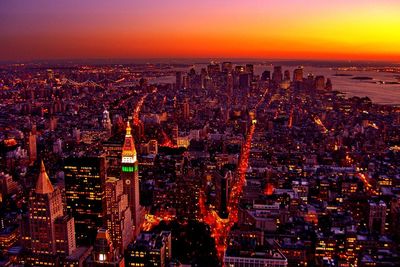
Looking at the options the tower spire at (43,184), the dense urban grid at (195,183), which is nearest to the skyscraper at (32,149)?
the dense urban grid at (195,183)

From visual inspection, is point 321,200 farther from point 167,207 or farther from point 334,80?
point 334,80

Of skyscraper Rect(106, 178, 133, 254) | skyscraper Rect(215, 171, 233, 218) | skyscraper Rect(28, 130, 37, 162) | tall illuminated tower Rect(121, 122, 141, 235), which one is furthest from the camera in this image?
skyscraper Rect(28, 130, 37, 162)

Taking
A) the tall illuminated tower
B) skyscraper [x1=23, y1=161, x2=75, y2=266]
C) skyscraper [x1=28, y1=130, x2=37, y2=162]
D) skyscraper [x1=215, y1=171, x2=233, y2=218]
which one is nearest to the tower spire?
skyscraper [x1=23, y1=161, x2=75, y2=266]

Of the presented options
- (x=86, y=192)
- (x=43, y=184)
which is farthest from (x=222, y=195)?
(x=43, y=184)

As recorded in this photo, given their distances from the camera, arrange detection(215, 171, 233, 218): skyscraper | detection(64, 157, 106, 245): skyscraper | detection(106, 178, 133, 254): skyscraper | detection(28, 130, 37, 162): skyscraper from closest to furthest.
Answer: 1. detection(106, 178, 133, 254): skyscraper
2. detection(64, 157, 106, 245): skyscraper
3. detection(215, 171, 233, 218): skyscraper
4. detection(28, 130, 37, 162): skyscraper

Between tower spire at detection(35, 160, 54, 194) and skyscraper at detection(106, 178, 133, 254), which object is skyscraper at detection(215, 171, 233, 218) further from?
tower spire at detection(35, 160, 54, 194)

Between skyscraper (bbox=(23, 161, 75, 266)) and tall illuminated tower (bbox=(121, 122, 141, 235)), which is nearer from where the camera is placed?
skyscraper (bbox=(23, 161, 75, 266))

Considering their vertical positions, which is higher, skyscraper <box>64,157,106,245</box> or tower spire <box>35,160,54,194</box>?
tower spire <box>35,160,54,194</box>
